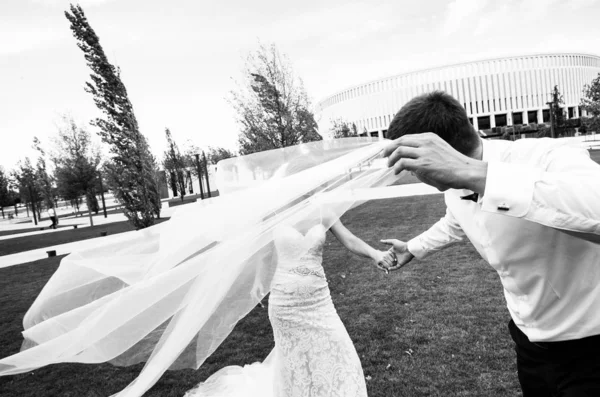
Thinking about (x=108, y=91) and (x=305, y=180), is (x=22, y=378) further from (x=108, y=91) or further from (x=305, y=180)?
(x=108, y=91)

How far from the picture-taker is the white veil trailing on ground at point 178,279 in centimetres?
240

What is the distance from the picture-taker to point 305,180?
3271mm

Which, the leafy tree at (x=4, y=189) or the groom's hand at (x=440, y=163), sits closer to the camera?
the groom's hand at (x=440, y=163)

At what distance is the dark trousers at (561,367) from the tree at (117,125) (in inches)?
589

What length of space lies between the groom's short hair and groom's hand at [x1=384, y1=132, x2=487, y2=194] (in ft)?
1.90

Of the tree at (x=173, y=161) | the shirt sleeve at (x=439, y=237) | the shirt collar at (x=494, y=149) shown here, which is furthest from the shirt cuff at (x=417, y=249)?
the tree at (x=173, y=161)

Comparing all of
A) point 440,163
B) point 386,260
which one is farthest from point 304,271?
point 440,163

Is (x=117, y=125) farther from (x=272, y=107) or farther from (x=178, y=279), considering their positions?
(x=178, y=279)

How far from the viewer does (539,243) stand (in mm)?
1856

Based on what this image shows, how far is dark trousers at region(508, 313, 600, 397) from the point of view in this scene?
1.91 metres

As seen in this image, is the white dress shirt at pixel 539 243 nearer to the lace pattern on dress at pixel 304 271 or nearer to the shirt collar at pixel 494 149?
the shirt collar at pixel 494 149

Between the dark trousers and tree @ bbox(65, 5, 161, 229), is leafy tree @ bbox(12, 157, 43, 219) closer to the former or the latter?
tree @ bbox(65, 5, 161, 229)

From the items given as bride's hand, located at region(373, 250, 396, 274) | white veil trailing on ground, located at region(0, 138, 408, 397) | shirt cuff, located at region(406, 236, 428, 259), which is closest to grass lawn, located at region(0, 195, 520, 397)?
bride's hand, located at region(373, 250, 396, 274)

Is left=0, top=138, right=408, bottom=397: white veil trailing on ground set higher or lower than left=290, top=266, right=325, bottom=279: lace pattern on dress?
higher
